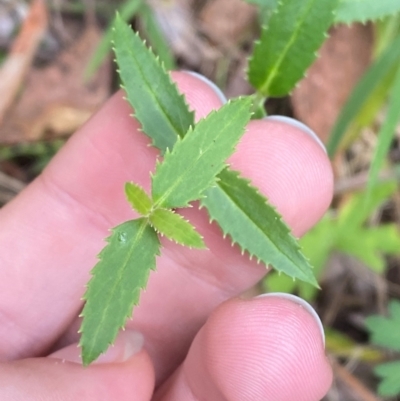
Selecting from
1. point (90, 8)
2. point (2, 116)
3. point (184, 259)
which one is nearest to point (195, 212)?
point (184, 259)

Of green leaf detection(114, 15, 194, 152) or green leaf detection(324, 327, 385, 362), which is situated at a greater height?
green leaf detection(114, 15, 194, 152)

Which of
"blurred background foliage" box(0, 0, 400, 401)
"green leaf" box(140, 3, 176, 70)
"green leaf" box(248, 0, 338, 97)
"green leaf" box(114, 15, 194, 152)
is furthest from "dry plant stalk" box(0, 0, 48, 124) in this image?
"green leaf" box(248, 0, 338, 97)

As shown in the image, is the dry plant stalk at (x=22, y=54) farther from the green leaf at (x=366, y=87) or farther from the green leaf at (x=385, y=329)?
the green leaf at (x=385, y=329)

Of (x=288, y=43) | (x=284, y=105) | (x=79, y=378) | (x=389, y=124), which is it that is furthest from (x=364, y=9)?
(x=79, y=378)

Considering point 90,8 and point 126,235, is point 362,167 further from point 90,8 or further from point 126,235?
point 126,235

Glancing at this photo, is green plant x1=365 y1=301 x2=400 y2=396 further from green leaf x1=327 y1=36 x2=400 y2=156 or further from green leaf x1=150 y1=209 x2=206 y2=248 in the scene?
green leaf x1=150 y1=209 x2=206 y2=248

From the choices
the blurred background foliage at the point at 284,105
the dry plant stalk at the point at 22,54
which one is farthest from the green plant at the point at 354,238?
the dry plant stalk at the point at 22,54

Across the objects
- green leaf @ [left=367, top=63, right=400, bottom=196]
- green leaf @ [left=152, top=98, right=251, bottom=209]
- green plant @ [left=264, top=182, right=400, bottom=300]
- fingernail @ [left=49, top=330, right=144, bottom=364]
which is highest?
green leaf @ [left=152, top=98, right=251, bottom=209]
